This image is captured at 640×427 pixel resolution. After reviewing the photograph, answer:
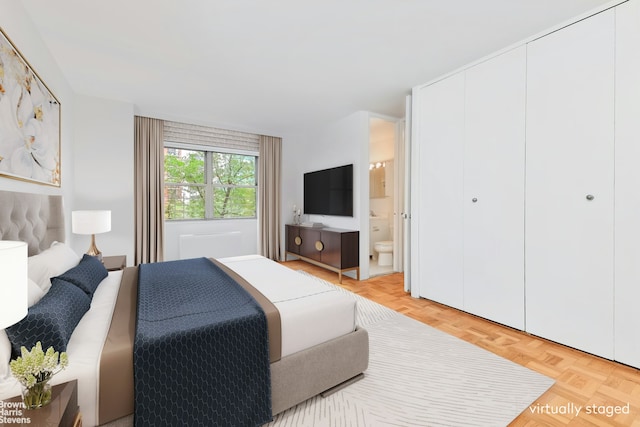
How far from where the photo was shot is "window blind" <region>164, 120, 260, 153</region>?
4.56 meters

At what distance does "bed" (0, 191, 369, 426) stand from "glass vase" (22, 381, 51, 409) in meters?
0.19

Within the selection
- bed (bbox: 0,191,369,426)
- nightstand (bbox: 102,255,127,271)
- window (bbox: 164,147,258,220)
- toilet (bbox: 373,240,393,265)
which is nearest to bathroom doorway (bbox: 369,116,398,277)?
toilet (bbox: 373,240,393,265)

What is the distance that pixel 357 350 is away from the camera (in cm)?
182

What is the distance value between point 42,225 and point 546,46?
4276 mm

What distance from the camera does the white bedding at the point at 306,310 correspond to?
161cm

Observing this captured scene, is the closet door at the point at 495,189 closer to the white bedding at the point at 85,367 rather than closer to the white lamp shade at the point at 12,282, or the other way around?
the white bedding at the point at 85,367

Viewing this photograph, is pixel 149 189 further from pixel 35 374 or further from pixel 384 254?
pixel 384 254

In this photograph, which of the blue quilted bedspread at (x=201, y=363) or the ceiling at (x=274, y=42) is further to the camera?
the ceiling at (x=274, y=42)

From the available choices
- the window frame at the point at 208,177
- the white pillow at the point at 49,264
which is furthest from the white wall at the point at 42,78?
the window frame at the point at 208,177

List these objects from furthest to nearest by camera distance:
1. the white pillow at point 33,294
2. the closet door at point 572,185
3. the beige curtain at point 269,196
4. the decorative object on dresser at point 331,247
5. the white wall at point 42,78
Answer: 1. the beige curtain at point 269,196
2. the decorative object on dresser at point 331,247
3. the closet door at point 572,185
4. the white wall at point 42,78
5. the white pillow at point 33,294

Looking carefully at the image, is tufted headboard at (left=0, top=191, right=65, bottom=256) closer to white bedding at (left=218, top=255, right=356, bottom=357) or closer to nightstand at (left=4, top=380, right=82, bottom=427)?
nightstand at (left=4, top=380, right=82, bottom=427)

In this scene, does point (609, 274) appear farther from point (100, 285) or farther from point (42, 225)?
point (42, 225)

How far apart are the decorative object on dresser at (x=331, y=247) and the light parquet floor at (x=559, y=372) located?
0.98 meters

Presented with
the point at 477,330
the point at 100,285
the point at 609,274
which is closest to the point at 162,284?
the point at 100,285
